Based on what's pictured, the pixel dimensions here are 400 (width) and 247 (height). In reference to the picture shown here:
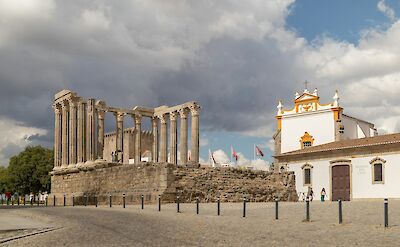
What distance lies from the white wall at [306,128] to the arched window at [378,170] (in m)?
10.1

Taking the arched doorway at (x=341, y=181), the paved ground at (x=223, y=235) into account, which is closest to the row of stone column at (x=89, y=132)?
the arched doorway at (x=341, y=181)

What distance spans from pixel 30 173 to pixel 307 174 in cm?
4093

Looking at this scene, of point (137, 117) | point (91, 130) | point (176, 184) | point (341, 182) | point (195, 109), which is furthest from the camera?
point (137, 117)

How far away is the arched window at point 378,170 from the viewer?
3947cm

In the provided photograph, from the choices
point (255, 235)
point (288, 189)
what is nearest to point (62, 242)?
point (255, 235)

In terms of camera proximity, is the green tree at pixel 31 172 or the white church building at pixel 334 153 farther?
the green tree at pixel 31 172

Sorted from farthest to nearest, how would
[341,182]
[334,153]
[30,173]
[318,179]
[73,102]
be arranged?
[30,173] < [73,102] < [318,179] < [334,153] < [341,182]

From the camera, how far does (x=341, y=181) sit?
42562 millimetres

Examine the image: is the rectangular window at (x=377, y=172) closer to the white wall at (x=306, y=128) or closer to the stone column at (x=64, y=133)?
the white wall at (x=306, y=128)

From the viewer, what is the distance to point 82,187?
43188 millimetres

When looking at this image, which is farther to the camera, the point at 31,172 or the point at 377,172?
the point at 31,172

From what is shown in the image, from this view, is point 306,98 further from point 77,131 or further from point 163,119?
point 77,131

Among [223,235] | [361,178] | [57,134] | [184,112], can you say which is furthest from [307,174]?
[223,235]

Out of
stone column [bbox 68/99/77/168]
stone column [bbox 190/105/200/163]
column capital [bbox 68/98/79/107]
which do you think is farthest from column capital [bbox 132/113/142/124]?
stone column [bbox 190/105/200/163]
